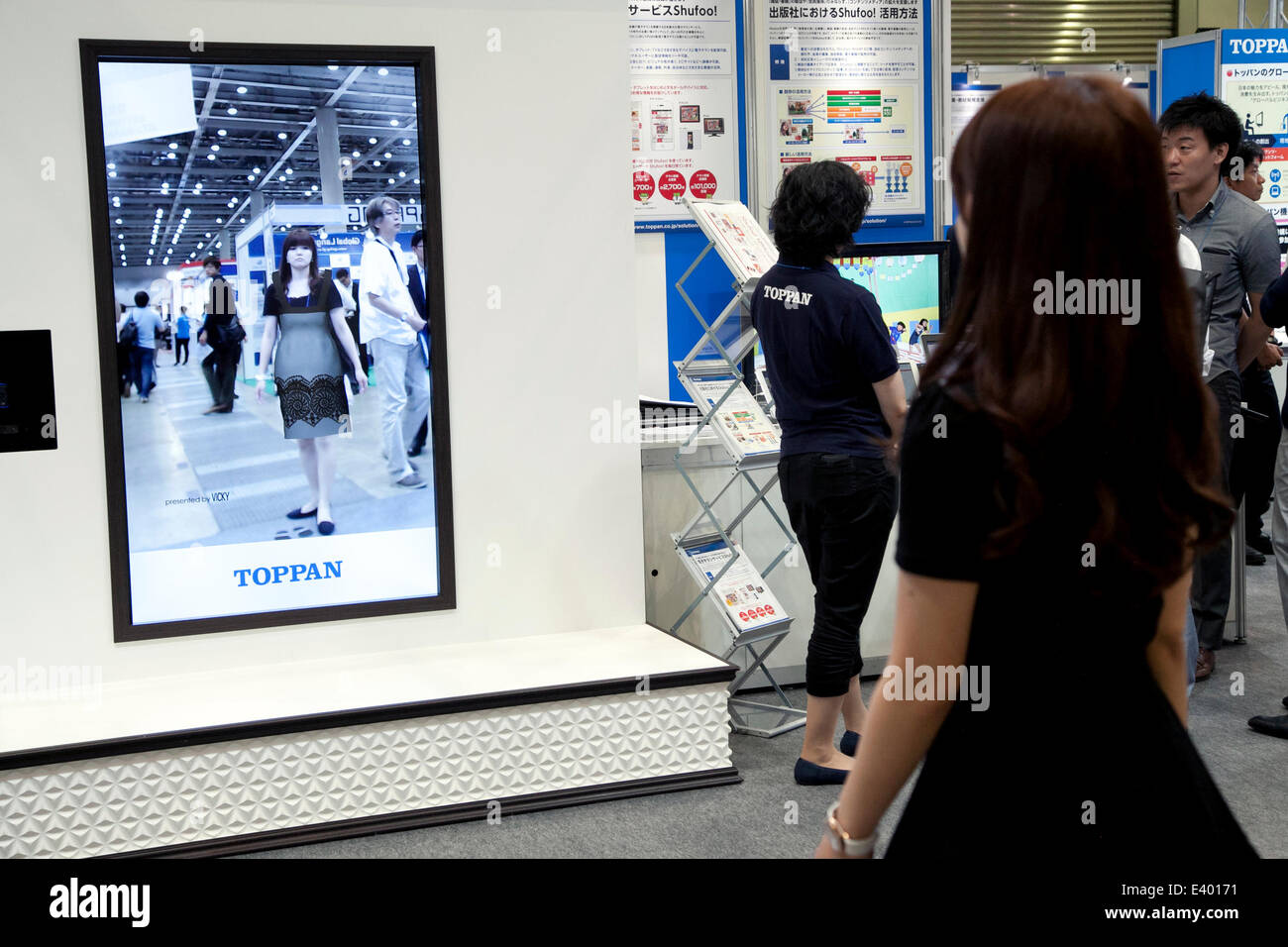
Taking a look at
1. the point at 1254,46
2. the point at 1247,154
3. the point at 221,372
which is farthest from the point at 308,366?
the point at 1254,46

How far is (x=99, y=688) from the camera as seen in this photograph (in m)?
3.28

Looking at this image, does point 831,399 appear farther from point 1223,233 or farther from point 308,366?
point 1223,233

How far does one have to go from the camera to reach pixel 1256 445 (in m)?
4.80

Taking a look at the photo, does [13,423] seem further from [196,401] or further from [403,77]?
[403,77]

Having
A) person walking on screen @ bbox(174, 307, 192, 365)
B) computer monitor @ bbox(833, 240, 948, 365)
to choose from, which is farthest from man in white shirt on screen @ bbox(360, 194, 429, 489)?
computer monitor @ bbox(833, 240, 948, 365)

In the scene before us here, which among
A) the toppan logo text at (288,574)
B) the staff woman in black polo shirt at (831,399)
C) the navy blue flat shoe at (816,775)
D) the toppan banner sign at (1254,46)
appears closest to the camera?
the staff woman in black polo shirt at (831,399)

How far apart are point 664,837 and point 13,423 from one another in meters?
2.05

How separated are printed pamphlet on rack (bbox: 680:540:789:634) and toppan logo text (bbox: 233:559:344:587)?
110 centimetres

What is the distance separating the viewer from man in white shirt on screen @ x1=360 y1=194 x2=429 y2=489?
3451 millimetres

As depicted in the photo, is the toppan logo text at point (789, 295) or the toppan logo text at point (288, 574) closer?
the toppan logo text at point (789, 295)

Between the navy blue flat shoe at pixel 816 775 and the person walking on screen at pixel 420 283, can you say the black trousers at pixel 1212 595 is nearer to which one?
the navy blue flat shoe at pixel 816 775

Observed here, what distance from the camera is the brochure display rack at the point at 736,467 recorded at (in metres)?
3.69

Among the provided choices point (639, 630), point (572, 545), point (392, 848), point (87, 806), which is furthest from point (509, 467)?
point (87, 806)
